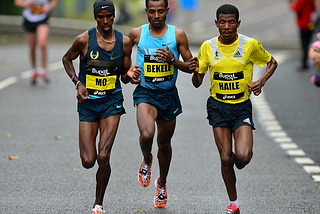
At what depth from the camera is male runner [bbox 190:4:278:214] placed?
256 inches

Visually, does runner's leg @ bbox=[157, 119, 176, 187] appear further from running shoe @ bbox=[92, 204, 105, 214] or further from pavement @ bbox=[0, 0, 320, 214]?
running shoe @ bbox=[92, 204, 105, 214]

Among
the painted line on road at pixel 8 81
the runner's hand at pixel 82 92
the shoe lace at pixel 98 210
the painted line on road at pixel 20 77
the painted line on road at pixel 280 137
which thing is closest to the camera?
the shoe lace at pixel 98 210

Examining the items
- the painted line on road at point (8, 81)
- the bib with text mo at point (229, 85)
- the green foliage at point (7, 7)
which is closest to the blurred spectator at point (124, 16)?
the green foliage at point (7, 7)

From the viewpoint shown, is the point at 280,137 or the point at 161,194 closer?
the point at 161,194

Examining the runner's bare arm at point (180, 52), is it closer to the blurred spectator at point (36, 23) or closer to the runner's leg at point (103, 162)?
the runner's leg at point (103, 162)

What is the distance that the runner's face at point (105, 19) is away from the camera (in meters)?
6.51

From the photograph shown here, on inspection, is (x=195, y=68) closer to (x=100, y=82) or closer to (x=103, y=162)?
(x=100, y=82)

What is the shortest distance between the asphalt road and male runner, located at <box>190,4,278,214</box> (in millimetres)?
698

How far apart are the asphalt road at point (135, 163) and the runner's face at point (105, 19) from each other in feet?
6.20

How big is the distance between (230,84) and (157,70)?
82 cm

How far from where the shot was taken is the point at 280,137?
1105 centimetres

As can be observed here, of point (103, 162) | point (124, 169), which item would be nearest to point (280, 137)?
point (124, 169)

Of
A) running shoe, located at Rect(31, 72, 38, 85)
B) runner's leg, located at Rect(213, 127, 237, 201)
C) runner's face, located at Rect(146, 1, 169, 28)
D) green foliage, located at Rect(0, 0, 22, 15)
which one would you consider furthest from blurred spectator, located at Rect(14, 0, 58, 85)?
green foliage, located at Rect(0, 0, 22, 15)

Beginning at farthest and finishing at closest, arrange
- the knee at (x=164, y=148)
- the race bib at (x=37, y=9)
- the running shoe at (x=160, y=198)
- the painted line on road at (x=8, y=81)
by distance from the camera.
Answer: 1. the painted line on road at (x=8, y=81)
2. the race bib at (x=37, y=9)
3. the knee at (x=164, y=148)
4. the running shoe at (x=160, y=198)
